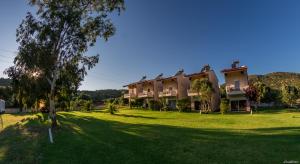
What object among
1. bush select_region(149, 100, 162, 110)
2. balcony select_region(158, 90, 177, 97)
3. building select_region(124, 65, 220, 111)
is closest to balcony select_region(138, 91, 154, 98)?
building select_region(124, 65, 220, 111)

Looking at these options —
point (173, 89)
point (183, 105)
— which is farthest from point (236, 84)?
point (173, 89)

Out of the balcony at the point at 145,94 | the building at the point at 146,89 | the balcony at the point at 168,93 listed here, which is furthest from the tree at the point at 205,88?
the balcony at the point at 145,94

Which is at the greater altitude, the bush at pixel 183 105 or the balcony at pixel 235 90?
the balcony at pixel 235 90

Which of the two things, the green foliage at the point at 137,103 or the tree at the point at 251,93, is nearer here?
the tree at the point at 251,93

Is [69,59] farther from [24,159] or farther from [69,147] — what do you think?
[24,159]

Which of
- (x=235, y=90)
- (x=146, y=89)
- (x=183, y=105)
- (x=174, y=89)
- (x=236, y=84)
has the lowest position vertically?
(x=183, y=105)

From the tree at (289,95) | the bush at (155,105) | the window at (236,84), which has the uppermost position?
the window at (236,84)

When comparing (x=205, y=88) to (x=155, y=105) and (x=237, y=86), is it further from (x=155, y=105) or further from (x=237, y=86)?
(x=155, y=105)

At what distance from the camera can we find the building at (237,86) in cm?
4291

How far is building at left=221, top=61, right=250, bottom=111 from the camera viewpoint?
141ft

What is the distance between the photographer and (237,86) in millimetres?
44062

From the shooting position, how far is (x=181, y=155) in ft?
32.7

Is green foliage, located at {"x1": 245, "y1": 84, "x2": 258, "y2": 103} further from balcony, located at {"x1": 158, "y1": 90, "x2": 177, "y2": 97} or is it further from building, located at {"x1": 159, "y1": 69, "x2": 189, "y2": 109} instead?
balcony, located at {"x1": 158, "y1": 90, "x2": 177, "y2": 97}

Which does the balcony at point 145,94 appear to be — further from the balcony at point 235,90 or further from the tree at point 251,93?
the tree at point 251,93
